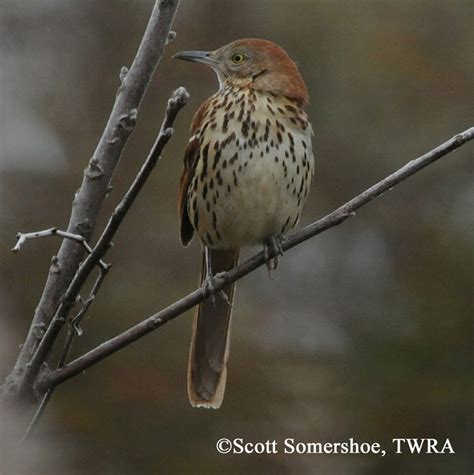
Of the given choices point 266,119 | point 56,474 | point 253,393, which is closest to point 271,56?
point 266,119

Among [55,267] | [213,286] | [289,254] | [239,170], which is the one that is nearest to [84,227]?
[55,267]

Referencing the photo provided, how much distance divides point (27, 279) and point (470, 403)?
1.73 m

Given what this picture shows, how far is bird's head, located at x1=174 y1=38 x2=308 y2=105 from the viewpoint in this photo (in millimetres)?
3320

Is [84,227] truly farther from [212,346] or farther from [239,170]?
[212,346]

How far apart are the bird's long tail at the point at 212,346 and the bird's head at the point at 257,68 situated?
1.89 feet

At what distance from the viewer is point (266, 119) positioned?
316 cm

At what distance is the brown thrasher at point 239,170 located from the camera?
10.3 feet

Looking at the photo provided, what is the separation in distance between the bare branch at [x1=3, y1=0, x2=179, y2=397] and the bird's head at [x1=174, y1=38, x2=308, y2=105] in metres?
1.07

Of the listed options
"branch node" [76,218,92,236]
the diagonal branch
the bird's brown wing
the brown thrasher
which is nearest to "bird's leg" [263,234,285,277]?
the brown thrasher

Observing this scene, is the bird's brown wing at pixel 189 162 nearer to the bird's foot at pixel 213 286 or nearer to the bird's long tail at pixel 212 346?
the bird's long tail at pixel 212 346

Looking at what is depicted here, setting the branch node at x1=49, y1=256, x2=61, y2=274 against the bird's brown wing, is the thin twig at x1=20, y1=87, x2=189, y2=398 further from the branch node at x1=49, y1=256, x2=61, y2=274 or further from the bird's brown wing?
the bird's brown wing

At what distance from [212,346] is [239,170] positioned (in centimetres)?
59

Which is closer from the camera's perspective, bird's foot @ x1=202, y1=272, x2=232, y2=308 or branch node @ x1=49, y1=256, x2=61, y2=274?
branch node @ x1=49, y1=256, x2=61, y2=274

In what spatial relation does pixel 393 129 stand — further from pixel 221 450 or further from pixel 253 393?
pixel 221 450
